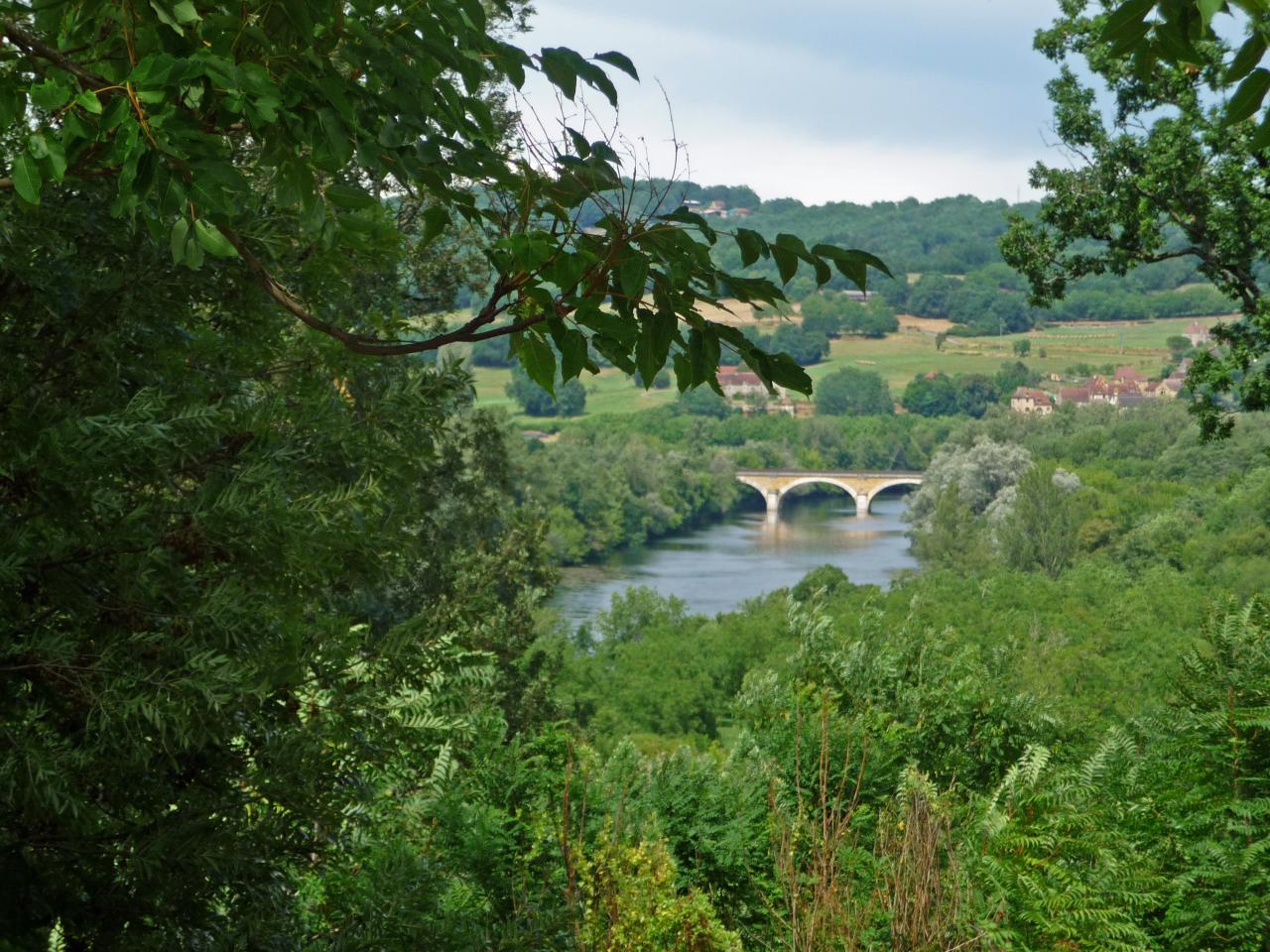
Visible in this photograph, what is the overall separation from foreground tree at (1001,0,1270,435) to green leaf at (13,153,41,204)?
7.97m

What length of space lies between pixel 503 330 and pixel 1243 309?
9101 millimetres

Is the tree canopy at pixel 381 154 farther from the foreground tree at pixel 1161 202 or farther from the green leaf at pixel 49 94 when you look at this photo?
Answer: the foreground tree at pixel 1161 202

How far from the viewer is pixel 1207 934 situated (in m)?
3.09

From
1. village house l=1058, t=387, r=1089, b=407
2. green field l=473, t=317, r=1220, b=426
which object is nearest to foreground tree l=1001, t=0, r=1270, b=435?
village house l=1058, t=387, r=1089, b=407

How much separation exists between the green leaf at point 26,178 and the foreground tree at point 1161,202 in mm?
7970

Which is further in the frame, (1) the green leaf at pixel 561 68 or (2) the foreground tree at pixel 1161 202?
(2) the foreground tree at pixel 1161 202

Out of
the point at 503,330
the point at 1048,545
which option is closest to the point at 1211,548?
the point at 1048,545

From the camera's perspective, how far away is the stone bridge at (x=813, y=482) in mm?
59594

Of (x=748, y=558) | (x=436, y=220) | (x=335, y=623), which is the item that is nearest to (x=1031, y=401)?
(x=748, y=558)

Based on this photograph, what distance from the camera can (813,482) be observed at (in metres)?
59.8

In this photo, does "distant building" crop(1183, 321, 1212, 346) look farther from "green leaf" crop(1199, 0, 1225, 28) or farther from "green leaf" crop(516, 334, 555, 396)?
"green leaf" crop(1199, 0, 1225, 28)

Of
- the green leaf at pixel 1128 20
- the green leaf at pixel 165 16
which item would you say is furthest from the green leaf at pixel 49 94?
the green leaf at pixel 1128 20

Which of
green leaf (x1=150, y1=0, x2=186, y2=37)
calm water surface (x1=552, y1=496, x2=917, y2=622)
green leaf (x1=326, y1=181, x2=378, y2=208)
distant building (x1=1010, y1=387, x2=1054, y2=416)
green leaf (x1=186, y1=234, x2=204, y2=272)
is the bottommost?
calm water surface (x1=552, y1=496, x2=917, y2=622)

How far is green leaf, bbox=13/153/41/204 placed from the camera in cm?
159
